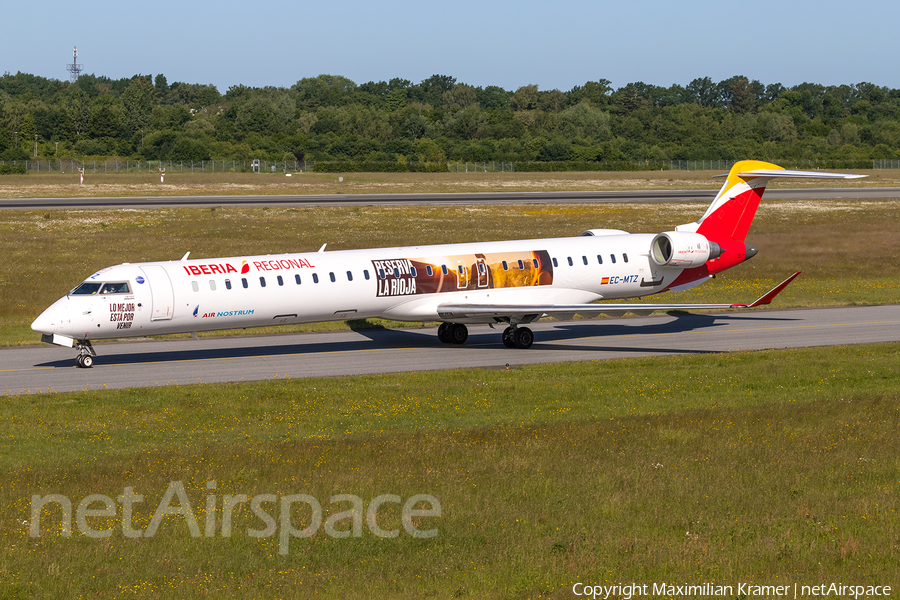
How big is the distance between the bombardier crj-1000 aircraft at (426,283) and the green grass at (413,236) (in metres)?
6.13

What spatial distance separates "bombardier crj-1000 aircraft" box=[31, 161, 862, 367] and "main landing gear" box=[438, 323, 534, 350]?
0.12 feet

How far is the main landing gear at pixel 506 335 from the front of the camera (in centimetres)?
3111

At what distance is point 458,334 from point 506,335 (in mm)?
1603

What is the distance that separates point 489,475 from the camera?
15.6 metres

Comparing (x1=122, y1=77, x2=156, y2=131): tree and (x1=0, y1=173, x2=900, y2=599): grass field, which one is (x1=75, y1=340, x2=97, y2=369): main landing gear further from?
(x1=122, y1=77, x2=156, y2=131): tree

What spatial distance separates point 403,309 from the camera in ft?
98.2

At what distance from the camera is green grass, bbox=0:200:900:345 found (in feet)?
139

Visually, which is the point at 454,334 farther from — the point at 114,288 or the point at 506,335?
the point at 114,288

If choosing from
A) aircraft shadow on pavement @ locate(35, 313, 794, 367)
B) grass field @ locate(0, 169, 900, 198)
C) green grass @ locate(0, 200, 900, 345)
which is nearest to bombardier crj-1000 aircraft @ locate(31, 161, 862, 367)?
aircraft shadow on pavement @ locate(35, 313, 794, 367)

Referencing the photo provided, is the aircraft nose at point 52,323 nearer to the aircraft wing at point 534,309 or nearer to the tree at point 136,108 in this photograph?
the aircraft wing at point 534,309

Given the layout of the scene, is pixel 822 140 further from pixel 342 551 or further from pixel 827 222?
pixel 342 551

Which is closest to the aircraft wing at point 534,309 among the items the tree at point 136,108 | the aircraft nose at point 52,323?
the aircraft nose at point 52,323

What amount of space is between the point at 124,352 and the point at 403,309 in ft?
27.9

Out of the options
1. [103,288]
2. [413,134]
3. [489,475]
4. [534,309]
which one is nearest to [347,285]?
[534,309]
